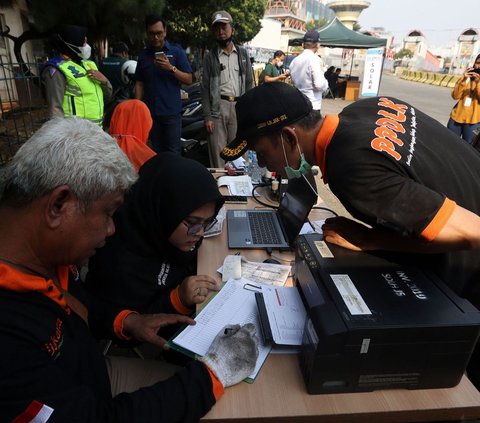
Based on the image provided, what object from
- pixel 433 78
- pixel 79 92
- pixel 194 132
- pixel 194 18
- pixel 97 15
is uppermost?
pixel 194 18

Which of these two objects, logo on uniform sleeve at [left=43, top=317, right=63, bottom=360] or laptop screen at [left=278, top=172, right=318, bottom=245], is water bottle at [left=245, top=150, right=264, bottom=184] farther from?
logo on uniform sleeve at [left=43, top=317, right=63, bottom=360]

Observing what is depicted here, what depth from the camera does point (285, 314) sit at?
1217mm

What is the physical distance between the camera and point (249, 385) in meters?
1.02

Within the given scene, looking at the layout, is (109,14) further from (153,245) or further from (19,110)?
(153,245)

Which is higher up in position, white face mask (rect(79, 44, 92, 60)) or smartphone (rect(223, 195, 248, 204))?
white face mask (rect(79, 44, 92, 60))

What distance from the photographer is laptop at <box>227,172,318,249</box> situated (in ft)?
5.48

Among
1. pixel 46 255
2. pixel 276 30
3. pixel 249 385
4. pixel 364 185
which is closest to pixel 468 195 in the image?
pixel 364 185

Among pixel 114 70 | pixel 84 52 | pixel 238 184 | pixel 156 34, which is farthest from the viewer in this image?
pixel 114 70

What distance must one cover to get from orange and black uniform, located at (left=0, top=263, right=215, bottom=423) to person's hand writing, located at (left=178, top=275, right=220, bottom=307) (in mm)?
346

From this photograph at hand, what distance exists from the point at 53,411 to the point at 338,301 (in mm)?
729

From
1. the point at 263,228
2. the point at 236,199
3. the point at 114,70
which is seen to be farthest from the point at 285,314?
the point at 114,70

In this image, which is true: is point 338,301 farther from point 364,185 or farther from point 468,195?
point 468,195

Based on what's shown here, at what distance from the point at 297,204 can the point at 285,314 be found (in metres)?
0.69

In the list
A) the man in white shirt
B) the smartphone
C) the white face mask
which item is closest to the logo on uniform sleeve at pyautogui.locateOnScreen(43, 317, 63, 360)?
the smartphone
